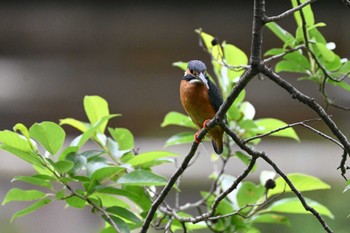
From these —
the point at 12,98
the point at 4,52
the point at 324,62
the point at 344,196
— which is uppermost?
the point at 324,62

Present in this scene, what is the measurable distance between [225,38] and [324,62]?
248 centimetres

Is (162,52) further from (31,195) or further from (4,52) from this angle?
(31,195)

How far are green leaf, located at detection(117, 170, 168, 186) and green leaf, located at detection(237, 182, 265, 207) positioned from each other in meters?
0.26

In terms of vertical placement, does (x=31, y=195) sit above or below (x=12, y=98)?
above

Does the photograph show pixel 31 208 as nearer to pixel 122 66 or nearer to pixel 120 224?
pixel 120 224

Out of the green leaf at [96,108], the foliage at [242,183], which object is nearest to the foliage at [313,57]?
the foliage at [242,183]

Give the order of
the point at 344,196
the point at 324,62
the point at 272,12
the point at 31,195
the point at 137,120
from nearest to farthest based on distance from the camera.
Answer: the point at 31,195
the point at 324,62
the point at 344,196
the point at 272,12
the point at 137,120

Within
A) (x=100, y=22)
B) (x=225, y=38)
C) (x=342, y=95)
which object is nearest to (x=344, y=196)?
(x=342, y=95)

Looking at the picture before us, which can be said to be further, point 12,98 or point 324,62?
point 12,98

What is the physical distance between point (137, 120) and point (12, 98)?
0.71 m

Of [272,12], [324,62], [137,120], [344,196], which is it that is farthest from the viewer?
[137,120]

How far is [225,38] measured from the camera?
3891 millimetres

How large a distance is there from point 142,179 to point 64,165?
0.14 m

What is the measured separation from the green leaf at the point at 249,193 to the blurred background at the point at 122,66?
238cm
